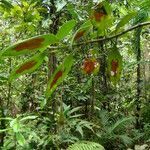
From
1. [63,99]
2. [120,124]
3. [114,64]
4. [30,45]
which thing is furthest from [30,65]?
[63,99]

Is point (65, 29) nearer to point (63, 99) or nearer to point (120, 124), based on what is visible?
point (120, 124)

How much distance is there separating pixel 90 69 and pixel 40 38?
0.18 meters

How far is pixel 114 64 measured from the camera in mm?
579

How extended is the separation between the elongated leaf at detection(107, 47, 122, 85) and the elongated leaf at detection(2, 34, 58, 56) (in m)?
0.14

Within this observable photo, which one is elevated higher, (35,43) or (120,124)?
(35,43)

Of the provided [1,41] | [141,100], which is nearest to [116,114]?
[141,100]

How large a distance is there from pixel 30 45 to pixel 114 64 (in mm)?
175

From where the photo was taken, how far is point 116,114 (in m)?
4.61

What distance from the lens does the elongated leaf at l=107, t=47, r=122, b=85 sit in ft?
1.83

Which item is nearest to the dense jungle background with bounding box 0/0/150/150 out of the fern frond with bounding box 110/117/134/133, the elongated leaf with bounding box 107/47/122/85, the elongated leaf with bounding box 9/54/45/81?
the fern frond with bounding box 110/117/134/133

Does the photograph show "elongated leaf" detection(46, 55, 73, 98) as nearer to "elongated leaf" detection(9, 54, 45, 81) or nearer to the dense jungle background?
"elongated leaf" detection(9, 54, 45, 81)

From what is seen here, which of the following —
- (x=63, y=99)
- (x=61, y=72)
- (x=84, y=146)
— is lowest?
(x=84, y=146)

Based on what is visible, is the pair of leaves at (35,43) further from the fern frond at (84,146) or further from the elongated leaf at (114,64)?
the fern frond at (84,146)

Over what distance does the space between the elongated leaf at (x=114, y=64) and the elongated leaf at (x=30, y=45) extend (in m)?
0.14
